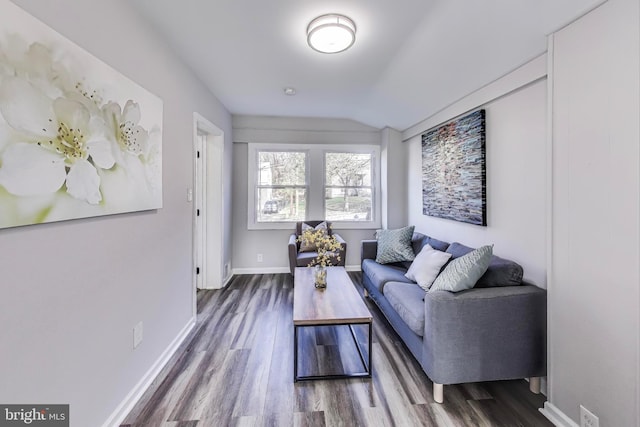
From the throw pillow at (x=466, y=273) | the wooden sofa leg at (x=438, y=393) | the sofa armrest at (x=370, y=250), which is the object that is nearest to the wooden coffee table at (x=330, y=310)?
the wooden sofa leg at (x=438, y=393)

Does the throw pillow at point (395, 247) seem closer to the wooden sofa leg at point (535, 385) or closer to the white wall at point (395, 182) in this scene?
the white wall at point (395, 182)

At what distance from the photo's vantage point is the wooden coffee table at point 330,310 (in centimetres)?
187

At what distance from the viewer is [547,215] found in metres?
1.64

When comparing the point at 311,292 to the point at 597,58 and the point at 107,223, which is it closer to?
the point at 107,223

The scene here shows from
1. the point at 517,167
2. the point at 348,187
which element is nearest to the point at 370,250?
the point at 348,187

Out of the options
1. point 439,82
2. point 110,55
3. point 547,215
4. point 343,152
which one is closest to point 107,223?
point 110,55

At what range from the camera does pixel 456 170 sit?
283cm

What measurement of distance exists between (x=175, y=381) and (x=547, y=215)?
2710mm

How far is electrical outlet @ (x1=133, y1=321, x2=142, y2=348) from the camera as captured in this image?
177 centimetres

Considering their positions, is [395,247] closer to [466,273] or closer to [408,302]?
[408,302]

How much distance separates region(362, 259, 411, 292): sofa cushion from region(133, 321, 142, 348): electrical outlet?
6.51ft

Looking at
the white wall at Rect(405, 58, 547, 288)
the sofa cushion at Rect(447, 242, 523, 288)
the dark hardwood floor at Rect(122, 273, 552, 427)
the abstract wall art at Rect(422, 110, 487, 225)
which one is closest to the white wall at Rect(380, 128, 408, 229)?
the abstract wall art at Rect(422, 110, 487, 225)

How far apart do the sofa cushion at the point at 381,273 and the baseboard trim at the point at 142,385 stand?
1908 millimetres

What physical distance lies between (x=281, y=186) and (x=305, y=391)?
3.24 metres
